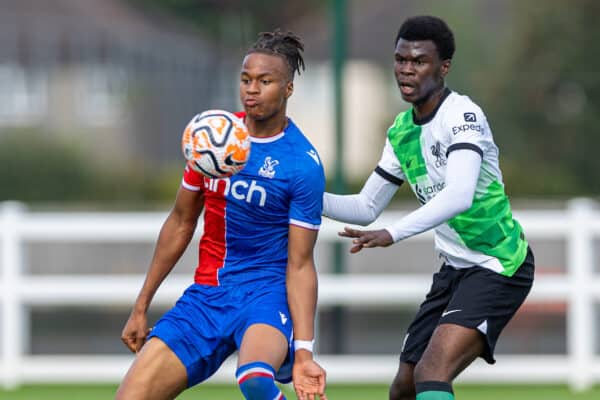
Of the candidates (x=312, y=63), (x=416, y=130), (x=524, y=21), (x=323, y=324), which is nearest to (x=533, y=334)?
(x=323, y=324)

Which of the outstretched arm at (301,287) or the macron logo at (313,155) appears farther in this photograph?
the macron logo at (313,155)

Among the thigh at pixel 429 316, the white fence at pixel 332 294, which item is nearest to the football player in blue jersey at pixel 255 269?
the thigh at pixel 429 316

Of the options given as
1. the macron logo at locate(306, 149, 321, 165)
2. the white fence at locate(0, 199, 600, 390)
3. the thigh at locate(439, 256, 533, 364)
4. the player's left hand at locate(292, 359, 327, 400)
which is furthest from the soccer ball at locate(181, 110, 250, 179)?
the white fence at locate(0, 199, 600, 390)

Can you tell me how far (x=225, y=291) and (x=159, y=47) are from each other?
530 inches

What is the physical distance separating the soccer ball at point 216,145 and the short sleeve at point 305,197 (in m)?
0.30

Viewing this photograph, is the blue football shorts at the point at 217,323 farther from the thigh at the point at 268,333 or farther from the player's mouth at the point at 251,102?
the player's mouth at the point at 251,102

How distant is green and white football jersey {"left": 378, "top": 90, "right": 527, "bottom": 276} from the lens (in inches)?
226

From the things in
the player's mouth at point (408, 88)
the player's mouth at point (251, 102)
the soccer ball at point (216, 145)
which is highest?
the player's mouth at point (408, 88)

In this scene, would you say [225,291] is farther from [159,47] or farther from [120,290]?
[159,47]

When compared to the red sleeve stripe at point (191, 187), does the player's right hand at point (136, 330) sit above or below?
below

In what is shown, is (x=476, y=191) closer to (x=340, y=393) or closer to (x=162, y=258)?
(x=162, y=258)

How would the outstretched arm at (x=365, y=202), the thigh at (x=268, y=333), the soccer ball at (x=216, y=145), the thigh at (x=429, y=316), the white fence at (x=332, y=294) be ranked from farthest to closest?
the white fence at (x=332, y=294) → the outstretched arm at (x=365, y=202) → the thigh at (x=429, y=316) → the thigh at (x=268, y=333) → the soccer ball at (x=216, y=145)

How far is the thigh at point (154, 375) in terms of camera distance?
5.24 metres

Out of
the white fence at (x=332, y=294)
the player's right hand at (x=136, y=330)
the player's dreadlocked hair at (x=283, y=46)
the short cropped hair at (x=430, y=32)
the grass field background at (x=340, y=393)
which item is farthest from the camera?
the white fence at (x=332, y=294)
